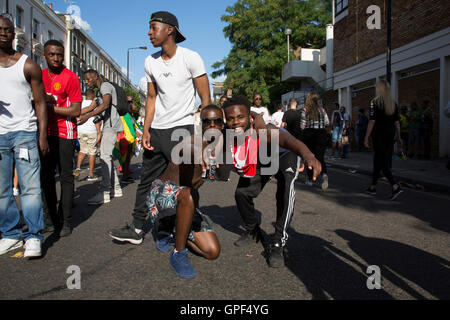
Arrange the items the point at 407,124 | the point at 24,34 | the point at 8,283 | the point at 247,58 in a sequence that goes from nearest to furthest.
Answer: the point at 8,283 → the point at 407,124 → the point at 24,34 → the point at 247,58

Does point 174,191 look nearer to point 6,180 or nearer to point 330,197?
point 6,180

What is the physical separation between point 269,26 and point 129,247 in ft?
108

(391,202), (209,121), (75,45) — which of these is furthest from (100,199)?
(75,45)

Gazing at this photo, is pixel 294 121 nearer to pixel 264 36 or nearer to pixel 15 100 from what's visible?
pixel 15 100

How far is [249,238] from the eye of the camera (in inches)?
144

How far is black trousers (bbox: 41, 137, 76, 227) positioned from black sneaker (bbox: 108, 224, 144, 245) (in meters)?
0.81

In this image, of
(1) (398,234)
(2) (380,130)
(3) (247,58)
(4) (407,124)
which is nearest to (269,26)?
(3) (247,58)

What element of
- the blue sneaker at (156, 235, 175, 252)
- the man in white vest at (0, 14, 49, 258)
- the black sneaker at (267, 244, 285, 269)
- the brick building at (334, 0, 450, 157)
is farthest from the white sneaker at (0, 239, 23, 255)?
the brick building at (334, 0, 450, 157)

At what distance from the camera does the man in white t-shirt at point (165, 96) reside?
11.2ft

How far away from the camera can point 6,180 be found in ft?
10.9

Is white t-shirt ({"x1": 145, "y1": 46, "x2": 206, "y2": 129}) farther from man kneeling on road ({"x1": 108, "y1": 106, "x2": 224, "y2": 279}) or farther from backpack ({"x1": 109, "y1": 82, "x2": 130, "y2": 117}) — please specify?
backpack ({"x1": 109, "y1": 82, "x2": 130, "y2": 117})

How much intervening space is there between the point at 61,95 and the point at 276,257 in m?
2.75

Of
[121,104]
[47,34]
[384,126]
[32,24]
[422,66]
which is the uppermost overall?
[47,34]

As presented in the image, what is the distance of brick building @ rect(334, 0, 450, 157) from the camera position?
13.0 meters
